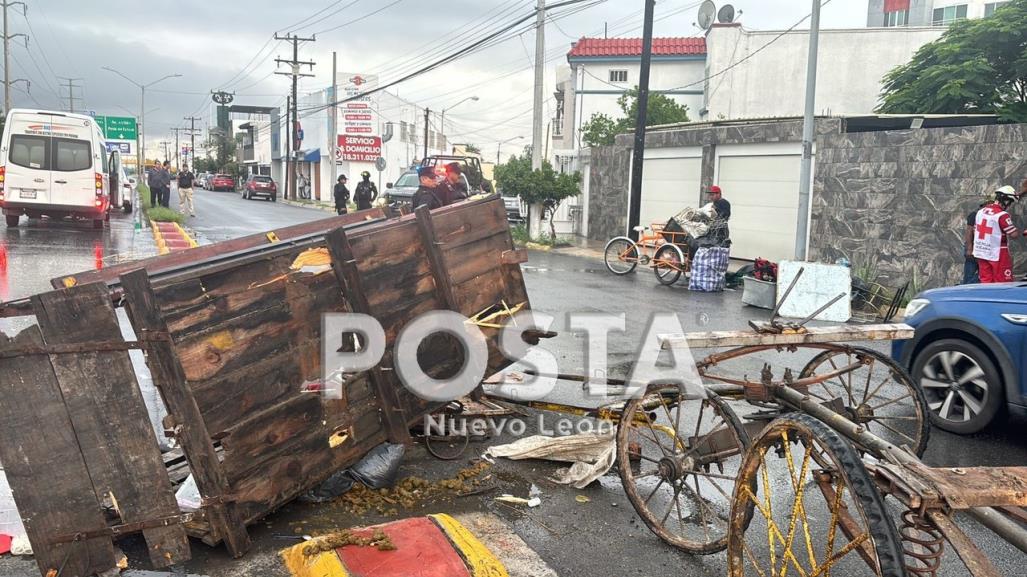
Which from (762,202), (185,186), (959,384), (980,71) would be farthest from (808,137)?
(185,186)

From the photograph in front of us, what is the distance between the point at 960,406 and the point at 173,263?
559 cm

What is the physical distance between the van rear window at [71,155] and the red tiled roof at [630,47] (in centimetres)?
2749

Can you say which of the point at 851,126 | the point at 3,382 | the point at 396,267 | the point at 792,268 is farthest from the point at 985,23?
the point at 3,382

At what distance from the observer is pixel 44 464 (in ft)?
10.6

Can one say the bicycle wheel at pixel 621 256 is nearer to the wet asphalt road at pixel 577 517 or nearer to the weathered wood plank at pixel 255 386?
the wet asphalt road at pixel 577 517

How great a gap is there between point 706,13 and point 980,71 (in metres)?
7.74

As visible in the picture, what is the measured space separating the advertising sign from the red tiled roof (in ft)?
58.9

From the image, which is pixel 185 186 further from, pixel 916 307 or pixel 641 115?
pixel 916 307

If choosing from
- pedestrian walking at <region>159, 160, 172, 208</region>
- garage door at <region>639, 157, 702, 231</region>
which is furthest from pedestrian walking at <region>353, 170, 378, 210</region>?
pedestrian walking at <region>159, 160, 172, 208</region>

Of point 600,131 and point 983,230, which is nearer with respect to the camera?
point 983,230

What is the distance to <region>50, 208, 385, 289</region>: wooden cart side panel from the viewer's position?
4062 millimetres

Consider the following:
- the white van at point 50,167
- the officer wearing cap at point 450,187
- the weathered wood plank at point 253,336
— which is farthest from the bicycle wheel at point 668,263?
the white van at point 50,167

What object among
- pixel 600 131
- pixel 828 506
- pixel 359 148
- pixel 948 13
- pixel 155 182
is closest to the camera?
pixel 828 506

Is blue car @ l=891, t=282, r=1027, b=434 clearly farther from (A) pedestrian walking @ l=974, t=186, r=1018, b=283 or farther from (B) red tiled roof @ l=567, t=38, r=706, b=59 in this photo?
(B) red tiled roof @ l=567, t=38, r=706, b=59
